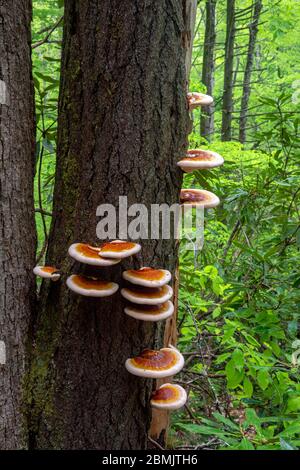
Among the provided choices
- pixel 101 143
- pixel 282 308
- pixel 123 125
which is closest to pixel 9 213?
pixel 101 143

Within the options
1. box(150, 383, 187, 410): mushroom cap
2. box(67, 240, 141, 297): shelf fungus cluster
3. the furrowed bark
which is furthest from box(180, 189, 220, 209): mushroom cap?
box(150, 383, 187, 410): mushroom cap

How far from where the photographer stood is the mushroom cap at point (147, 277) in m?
1.66

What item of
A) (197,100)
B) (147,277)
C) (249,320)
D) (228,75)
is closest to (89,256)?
(147,277)

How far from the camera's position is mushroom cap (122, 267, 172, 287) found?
166cm

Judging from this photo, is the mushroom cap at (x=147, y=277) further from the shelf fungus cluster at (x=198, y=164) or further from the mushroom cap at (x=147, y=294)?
the shelf fungus cluster at (x=198, y=164)

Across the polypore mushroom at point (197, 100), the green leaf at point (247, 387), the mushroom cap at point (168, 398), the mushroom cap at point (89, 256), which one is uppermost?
the polypore mushroom at point (197, 100)

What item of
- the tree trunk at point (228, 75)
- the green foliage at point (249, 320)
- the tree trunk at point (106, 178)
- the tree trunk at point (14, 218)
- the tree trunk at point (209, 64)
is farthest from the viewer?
the tree trunk at point (228, 75)

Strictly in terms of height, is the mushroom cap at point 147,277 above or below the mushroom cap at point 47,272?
above

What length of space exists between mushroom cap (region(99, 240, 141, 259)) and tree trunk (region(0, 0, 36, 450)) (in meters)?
0.53

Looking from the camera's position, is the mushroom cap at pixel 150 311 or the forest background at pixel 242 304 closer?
the mushroom cap at pixel 150 311

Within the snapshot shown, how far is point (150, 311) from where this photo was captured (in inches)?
69.2

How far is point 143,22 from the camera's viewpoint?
1.78m

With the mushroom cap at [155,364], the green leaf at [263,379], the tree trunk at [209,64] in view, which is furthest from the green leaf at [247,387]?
the tree trunk at [209,64]

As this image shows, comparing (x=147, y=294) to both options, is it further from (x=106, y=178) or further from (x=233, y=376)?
(x=233, y=376)
